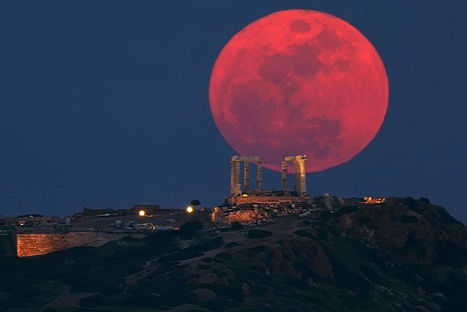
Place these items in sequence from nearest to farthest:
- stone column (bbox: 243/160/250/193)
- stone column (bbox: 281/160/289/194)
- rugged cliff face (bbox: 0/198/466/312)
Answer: rugged cliff face (bbox: 0/198/466/312) → stone column (bbox: 281/160/289/194) → stone column (bbox: 243/160/250/193)

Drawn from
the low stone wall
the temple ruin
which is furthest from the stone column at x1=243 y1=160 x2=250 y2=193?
the low stone wall

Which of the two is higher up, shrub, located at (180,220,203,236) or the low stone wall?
shrub, located at (180,220,203,236)

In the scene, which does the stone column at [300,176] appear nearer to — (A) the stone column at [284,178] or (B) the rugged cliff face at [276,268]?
(A) the stone column at [284,178]

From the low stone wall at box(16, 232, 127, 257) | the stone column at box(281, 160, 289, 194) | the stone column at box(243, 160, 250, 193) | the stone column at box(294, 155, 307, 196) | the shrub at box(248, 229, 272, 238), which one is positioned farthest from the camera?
the stone column at box(243, 160, 250, 193)

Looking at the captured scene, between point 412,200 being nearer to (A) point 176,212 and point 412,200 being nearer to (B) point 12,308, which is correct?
(A) point 176,212

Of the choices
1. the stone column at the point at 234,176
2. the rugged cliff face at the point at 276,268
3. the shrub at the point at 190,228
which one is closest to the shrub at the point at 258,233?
the rugged cliff face at the point at 276,268

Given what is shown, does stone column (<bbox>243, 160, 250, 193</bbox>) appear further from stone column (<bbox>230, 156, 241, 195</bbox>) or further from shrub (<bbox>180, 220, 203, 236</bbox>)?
shrub (<bbox>180, 220, 203, 236</bbox>)

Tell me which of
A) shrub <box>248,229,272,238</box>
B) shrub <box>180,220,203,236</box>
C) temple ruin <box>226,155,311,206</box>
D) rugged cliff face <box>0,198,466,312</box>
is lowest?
rugged cliff face <box>0,198,466,312</box>
